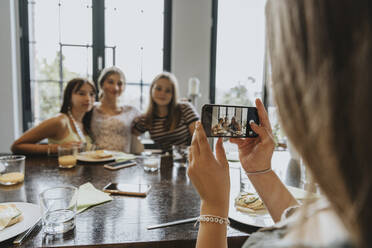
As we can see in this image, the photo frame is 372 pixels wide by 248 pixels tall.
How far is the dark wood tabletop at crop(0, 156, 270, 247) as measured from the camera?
2.17 feet

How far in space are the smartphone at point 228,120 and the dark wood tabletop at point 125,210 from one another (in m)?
0.29

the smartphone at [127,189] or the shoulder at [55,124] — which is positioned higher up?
the shoulder at [55,124]

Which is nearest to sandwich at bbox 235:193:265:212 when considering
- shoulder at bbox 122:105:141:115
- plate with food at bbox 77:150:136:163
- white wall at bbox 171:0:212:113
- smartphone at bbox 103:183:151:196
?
smartphone at bbox 103:183:151:196

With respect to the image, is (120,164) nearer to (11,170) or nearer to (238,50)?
(11,170)

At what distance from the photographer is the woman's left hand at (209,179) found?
64 cm

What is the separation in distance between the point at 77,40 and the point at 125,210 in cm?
309

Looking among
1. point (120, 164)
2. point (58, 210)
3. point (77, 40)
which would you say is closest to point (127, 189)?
point (58, 210)

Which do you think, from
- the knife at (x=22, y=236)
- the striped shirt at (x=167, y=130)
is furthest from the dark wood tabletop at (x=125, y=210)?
the striped shirt at (x=167, y=130)

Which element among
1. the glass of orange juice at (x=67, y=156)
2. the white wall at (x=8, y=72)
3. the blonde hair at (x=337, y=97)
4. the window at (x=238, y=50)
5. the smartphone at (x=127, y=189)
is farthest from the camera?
the window at (x=238, y=50)

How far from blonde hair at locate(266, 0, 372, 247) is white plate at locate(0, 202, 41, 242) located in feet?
2.43

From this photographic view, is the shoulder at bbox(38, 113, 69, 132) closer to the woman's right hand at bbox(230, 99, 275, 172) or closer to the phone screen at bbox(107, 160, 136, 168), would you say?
the phone screen at bbox(107, 160, 136, 168)

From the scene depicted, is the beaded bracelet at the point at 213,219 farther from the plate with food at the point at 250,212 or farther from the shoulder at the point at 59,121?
the shoulder at the point at 59,121

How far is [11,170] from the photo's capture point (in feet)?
3.56

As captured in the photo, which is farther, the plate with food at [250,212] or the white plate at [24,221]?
the plate with food at [250,212]
